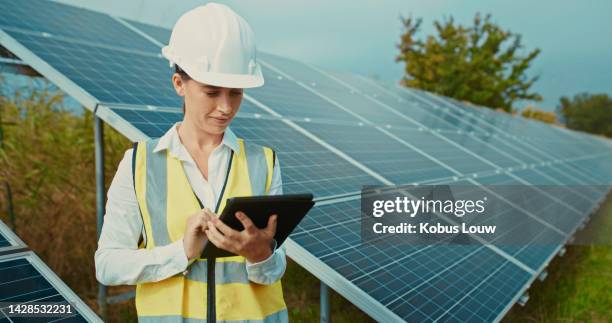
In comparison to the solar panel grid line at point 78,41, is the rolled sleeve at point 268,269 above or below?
below

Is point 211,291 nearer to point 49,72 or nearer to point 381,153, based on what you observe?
point 49,72

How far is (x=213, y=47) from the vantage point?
1838 mm

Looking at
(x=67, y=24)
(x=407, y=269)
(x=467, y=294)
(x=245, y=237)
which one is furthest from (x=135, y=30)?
(x=245, y=237)

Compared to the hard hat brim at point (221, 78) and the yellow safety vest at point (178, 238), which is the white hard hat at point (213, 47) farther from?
the yellow safety vest at point (178, 238)

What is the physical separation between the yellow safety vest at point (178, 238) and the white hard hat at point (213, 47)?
331 mm

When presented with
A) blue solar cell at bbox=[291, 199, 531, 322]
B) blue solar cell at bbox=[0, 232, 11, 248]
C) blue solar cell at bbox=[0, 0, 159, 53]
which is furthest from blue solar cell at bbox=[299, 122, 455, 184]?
blue solar cell at bbox=[0, 232, 11, 248]

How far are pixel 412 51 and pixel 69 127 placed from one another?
30152mm

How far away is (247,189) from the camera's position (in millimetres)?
1977

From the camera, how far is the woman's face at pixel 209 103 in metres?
1.85

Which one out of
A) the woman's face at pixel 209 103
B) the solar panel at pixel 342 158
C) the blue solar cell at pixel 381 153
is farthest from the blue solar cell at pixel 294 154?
the woman's face at pixel 209 103

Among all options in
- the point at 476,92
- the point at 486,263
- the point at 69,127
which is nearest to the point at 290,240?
the point at 486,263

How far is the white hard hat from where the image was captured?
182 centimetres

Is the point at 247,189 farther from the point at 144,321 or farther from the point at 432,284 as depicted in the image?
the point at 432,284

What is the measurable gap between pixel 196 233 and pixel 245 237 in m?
0.17
